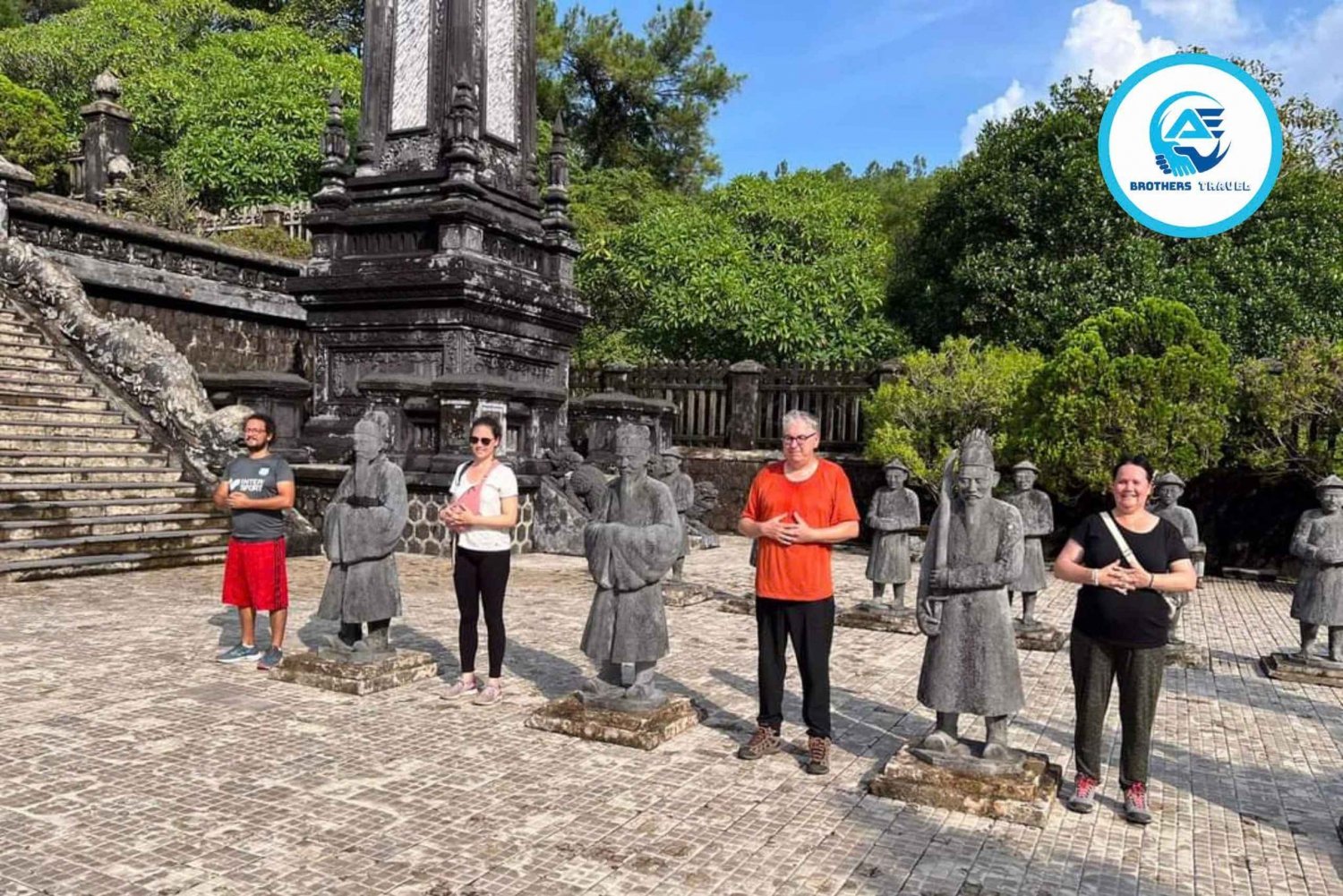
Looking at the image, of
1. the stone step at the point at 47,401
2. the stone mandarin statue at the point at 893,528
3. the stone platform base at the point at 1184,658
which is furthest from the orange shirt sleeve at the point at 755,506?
the stone step at the point at 47,401

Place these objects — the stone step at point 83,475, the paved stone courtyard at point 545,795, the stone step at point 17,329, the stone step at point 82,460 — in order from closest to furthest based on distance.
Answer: the paved stone courtyard at point 545,795 < the stone step at point 83,475 < the stone step at point 82,460 < the stone step at point 17,329

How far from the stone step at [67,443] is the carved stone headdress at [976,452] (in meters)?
11.2

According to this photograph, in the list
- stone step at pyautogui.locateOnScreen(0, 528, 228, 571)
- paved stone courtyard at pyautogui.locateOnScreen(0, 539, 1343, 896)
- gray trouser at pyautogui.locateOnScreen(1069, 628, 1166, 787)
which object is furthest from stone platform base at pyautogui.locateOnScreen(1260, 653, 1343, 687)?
stone step at pyautogui.locateOnScreen(0, 528, 228, 571)

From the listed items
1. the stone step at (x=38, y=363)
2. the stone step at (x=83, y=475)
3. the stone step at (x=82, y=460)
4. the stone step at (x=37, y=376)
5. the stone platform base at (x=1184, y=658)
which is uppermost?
the stone step at (x=38, y=363)

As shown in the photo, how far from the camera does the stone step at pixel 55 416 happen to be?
11854mm

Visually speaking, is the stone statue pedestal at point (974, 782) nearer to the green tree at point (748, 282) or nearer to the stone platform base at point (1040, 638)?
the stone platform base at point (1040, 638)

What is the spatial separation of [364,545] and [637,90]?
109ft

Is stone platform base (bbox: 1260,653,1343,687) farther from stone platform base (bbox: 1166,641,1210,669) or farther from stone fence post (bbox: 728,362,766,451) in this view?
stone fence post (bbox: 728,362,766,451)

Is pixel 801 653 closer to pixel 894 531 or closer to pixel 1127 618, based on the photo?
pixel 1127 618

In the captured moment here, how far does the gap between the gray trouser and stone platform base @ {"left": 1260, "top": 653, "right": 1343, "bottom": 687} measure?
4.27 metres

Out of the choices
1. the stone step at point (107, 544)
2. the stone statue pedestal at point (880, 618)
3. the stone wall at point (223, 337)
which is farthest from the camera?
the stone wall at point (223, 337)

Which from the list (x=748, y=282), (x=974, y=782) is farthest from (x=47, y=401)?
(x=748, y=282)

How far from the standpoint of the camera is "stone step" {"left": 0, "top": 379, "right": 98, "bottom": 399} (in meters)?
12.4

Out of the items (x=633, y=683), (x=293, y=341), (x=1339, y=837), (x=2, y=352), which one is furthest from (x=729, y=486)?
(x=1339, y=837)
